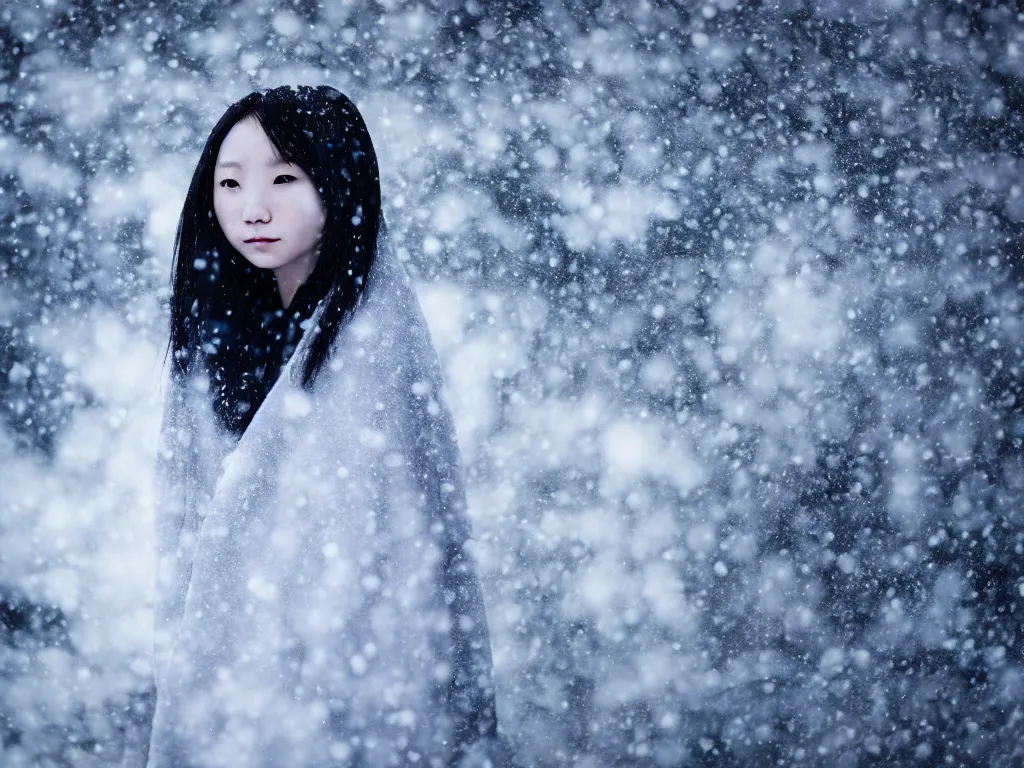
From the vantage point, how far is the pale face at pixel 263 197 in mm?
559

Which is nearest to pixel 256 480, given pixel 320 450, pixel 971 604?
pixel 320 450

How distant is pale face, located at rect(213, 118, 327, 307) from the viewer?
56cm

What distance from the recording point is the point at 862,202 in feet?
2.01

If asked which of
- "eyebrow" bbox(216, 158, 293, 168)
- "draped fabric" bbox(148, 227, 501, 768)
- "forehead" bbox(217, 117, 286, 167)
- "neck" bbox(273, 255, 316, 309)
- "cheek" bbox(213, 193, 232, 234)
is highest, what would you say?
"forehead" bbox(217, 117, 286, 167)

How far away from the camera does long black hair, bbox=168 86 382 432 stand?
0.56 metres

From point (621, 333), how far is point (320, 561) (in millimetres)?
256

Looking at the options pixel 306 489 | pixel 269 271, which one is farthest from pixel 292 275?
pixel 306 489

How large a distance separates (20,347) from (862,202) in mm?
601

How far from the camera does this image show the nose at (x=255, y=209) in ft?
1.84

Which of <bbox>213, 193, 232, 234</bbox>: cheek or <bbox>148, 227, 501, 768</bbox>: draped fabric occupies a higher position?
<bbox>213, 193, 232, 234</bbox>: cheek

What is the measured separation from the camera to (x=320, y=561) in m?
0.56

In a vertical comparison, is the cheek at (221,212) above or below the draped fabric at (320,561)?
above

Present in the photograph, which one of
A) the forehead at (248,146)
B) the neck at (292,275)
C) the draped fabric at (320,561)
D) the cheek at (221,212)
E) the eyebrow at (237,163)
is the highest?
the forehead at (248,146)

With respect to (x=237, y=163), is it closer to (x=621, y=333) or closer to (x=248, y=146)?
(x=248, y=146)
